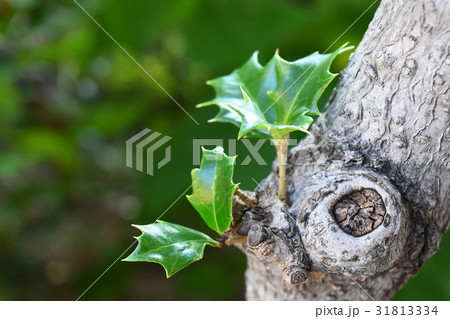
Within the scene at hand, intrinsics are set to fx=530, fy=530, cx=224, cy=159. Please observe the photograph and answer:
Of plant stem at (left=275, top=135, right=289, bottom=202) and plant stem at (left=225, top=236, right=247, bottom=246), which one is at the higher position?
plant stem at (left=275, top=135, right=289, bottom=202)

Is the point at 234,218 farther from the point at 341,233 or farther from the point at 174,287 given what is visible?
the point at 174,287

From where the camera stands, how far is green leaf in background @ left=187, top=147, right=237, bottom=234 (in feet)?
1.84

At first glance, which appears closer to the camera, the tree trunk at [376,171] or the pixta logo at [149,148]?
the tree trunk at [376,171]

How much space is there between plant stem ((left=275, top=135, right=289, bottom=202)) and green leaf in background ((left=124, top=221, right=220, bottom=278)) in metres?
0.10

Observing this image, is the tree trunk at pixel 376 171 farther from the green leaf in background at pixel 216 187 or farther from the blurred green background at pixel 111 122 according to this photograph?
the blurred green background at pixel 111 122

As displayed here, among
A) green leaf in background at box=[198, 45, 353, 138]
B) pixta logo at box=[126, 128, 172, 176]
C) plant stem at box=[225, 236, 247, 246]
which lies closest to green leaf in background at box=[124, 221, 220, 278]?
plant stem at box=[225, 236, 247, 246]

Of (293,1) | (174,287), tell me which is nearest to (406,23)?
(293,1)

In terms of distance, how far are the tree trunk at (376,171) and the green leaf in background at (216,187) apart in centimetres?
4

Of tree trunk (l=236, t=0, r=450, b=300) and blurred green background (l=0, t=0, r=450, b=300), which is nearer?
tree trunk (l=236, t=0, r=450, b=300)

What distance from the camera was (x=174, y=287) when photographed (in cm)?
197

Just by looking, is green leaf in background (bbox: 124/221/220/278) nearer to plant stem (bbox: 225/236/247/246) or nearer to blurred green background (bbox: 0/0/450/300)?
plant stem (bbox: 225/236/247/246)

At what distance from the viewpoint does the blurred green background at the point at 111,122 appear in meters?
1.38

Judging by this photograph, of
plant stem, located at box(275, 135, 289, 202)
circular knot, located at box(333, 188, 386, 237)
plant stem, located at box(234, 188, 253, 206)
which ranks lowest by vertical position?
circular knot, located at box(333, 188, 386, 237)

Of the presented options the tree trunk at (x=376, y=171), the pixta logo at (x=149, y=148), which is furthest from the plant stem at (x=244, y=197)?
the pixta logo at (x=149, y=148)
